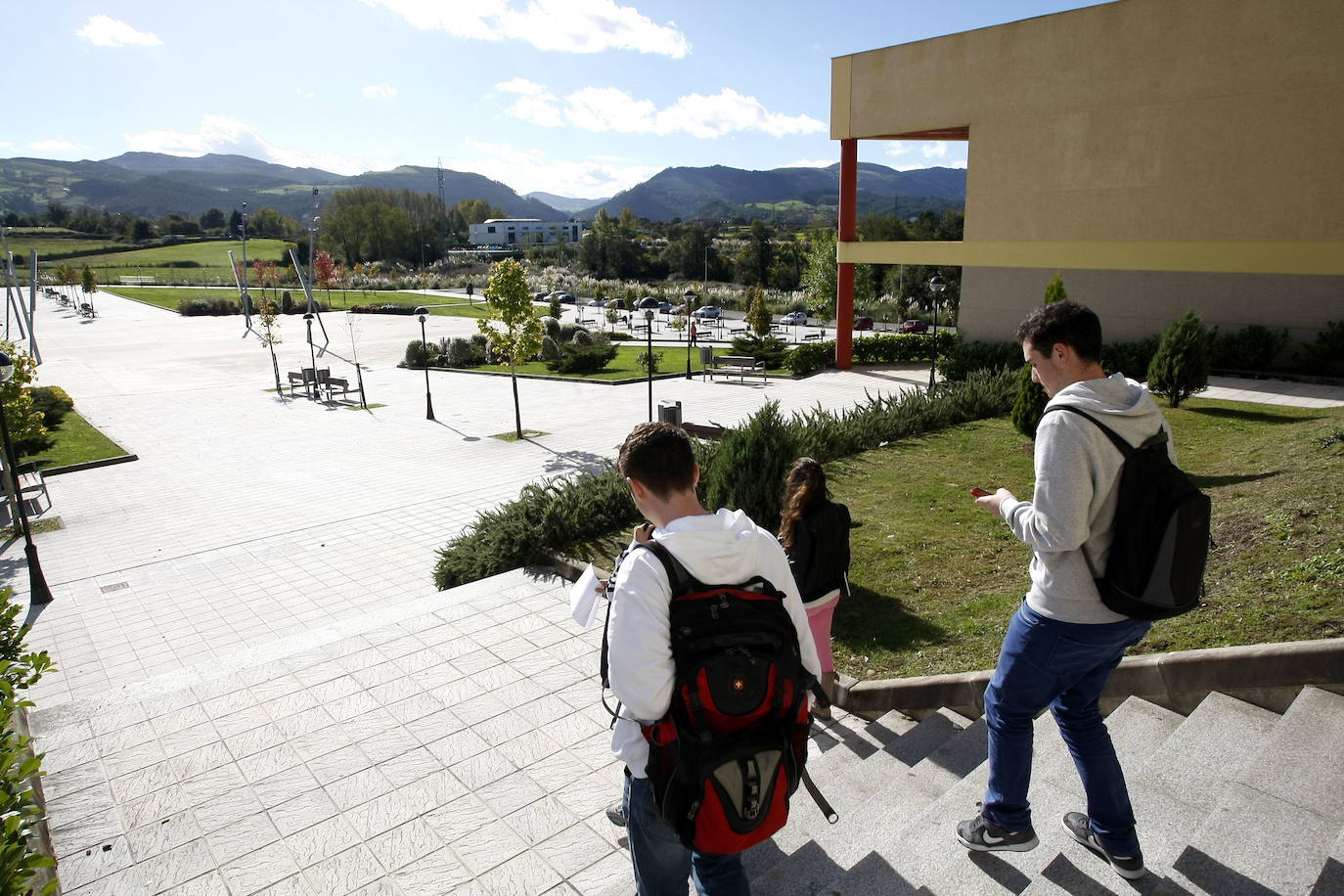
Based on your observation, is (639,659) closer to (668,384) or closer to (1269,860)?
(1269,860)

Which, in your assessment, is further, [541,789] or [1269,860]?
[541,789]

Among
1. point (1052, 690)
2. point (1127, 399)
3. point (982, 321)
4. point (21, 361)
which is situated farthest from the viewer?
point (982, 321)

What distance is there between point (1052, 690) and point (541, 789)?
9.58 ft

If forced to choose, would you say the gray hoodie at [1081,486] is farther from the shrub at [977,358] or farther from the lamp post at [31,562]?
the shrub at [977,358]

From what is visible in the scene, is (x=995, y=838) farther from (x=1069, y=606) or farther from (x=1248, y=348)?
(x=1248, y=348)

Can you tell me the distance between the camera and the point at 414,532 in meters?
11.5

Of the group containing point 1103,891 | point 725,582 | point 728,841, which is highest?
point 725,582

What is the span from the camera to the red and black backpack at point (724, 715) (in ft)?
7.07

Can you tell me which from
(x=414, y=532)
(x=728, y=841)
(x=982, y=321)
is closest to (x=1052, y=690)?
(x=728, y=841)

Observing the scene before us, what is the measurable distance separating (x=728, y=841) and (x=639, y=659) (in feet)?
1.93

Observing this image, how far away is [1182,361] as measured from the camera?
45.9 ft

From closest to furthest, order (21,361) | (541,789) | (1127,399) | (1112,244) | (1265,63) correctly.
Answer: (1127,399) → (541,789) → (21,361) → (1265,63) → (1112,244)

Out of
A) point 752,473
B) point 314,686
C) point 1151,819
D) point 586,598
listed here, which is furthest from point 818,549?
point 314,686

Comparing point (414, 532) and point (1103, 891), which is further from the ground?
point (1103, 891)
